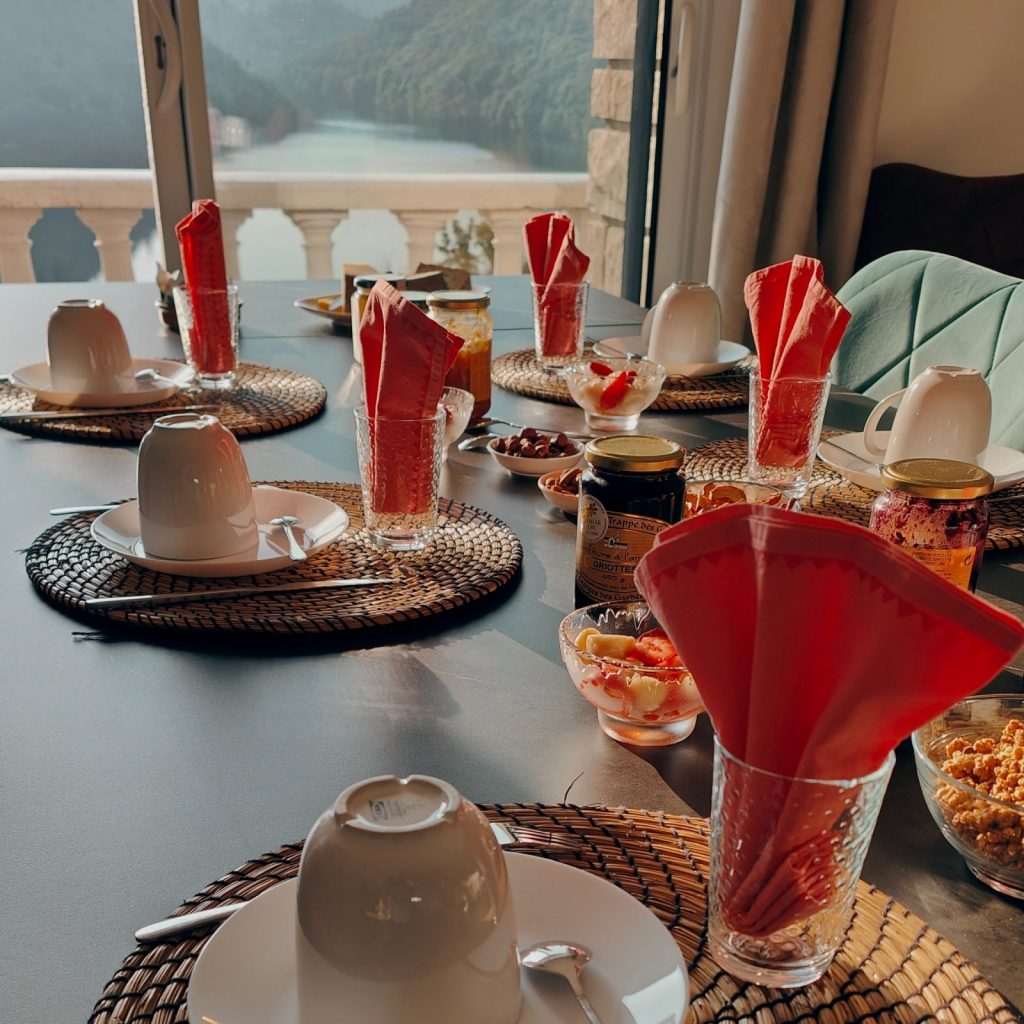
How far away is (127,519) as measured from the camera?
93cm

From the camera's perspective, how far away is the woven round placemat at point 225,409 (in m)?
1.24

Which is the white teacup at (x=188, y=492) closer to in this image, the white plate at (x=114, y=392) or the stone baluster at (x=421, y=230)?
the white plate at (x=114, y=392)

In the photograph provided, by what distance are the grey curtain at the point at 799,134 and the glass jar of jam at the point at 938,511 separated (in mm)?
2131

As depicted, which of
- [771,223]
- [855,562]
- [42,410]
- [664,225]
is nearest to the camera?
[855,562]

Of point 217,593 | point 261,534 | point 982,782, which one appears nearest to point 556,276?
point 261,534

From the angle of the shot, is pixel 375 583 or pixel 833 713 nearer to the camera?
pixel 833 713

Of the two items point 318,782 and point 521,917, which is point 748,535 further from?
point 318,782

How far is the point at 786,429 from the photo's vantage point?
1.07m

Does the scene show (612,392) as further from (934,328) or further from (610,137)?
(610,137)

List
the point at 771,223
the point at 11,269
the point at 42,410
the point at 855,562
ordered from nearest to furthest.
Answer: the point at 855,562 < the point at 42,410 < the point at 771,223 < the point at 11,269

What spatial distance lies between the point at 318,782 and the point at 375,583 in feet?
0.87

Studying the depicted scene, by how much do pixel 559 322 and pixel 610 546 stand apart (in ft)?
2.67

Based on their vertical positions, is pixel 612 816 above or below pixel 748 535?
below

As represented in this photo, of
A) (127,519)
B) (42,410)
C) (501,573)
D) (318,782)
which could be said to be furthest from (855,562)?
(42,410)
